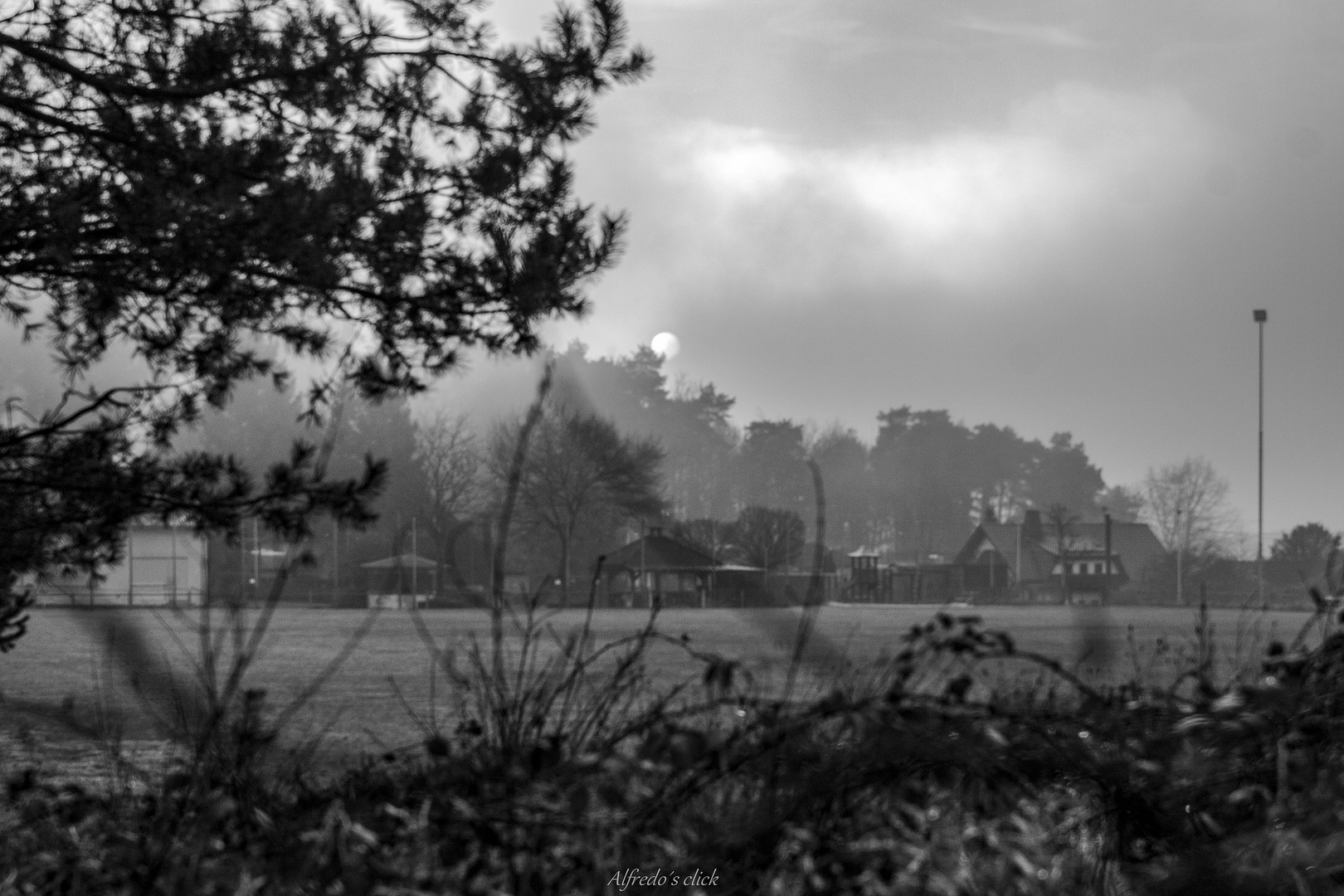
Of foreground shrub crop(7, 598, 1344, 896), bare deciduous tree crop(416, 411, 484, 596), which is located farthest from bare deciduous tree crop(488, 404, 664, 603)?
foreground shrub crop(7, 598, 1344, 896)

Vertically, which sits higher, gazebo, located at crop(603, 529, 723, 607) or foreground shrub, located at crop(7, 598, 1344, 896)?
foreground shrub, located at crop(7, 598, 1344, 896)

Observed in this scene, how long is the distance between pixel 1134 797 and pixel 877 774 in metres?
0.53

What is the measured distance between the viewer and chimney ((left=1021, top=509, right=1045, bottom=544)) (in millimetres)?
71125

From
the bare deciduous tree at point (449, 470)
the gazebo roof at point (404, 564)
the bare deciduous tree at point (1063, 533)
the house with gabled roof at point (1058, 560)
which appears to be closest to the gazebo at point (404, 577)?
the gazebo roof at point (404, 564)

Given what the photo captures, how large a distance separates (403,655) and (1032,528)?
57.1 metres

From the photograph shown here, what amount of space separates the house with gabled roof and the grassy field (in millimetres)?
36156

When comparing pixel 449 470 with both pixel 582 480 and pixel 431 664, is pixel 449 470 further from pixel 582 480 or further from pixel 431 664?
pixel 431 664

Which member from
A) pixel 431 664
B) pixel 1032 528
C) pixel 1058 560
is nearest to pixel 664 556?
pixel 1058 560

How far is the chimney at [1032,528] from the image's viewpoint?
71.1m

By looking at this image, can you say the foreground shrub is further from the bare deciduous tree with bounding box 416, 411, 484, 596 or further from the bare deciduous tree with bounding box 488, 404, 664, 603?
the bare deciduous tree with bounding box 416, 411, 484, 596

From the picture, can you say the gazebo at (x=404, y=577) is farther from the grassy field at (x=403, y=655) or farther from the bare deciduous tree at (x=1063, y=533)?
the bare deciduous tree at (x=1063, y=533)

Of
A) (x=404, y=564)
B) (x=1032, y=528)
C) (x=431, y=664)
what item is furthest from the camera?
(x=1032, y=528)

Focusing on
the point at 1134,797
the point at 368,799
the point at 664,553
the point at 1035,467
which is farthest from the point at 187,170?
the point at 1035,467

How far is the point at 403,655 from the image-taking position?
19203 millimetres
